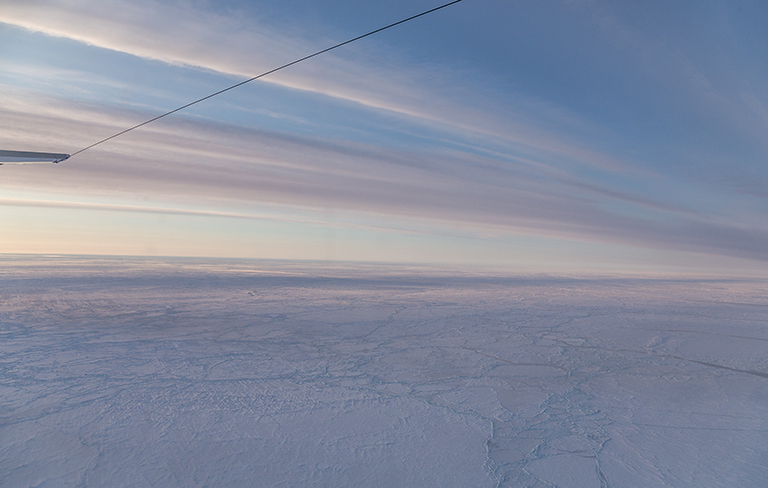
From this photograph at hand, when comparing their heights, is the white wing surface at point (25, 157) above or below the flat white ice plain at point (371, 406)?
above

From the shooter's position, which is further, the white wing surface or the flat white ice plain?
the white wing surface

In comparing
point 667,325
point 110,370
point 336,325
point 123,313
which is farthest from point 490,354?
point 123,313

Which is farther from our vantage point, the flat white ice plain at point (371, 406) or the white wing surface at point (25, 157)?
the white wing surface at point (25, 157)

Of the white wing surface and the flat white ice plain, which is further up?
the white wing surface

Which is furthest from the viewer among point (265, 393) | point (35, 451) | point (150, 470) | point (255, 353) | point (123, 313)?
point (123, 313)

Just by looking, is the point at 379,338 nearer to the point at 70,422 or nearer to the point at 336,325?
the point at 336,325

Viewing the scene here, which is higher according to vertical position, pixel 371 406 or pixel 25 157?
pixel 25 157

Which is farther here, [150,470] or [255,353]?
[255,353]

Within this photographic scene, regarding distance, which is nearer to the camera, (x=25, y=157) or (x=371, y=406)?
(x=371, y=406)
